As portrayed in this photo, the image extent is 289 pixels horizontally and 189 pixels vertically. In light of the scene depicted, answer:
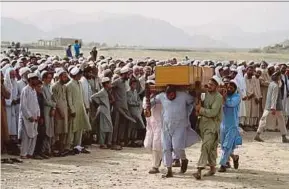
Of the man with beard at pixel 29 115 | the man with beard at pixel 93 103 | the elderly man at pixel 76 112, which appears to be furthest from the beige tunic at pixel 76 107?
the man with beard at pixel 29 115

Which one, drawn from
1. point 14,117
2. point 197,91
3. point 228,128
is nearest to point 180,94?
point 197,91

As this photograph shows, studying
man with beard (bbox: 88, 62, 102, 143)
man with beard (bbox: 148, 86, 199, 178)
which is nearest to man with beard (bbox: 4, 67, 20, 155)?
man with beard (bbox: 88, 62, 102, 143)

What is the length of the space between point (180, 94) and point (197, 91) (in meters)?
0.26

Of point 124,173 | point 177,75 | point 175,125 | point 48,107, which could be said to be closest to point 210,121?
point 175,125

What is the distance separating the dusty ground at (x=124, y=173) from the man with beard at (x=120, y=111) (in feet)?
2.75

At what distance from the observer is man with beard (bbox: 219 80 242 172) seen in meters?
10.5

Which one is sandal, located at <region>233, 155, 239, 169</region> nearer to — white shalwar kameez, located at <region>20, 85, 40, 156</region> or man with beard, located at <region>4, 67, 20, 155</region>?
white shalwar kameez, located at <region>20, 85, 40, 156</region>

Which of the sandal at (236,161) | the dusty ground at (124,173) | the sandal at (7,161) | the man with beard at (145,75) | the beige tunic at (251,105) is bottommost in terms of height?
the dusty ground at (124,173)

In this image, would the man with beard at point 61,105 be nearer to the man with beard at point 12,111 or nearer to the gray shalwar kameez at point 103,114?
the man with beard at point 12,111

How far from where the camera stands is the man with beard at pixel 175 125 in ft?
32.9

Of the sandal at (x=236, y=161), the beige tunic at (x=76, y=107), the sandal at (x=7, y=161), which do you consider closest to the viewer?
the sandal at (x=236, y=161)

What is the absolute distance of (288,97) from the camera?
17344 millimetres

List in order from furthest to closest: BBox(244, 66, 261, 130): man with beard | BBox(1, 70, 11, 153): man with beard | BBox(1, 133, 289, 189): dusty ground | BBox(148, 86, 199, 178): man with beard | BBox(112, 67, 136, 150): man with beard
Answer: BBox(244, 66, 261, 130): man with beard, BBox(112, 67, 136, 150): man with beard, BBox(1, 70, 11, 153): man with beard, BBox(148, 86, 199, 178): man with beard, BBox(1, 133, 289, 189): dusty ground

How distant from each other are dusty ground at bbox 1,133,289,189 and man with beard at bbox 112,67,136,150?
2.75ft
